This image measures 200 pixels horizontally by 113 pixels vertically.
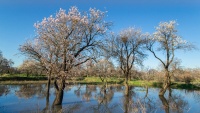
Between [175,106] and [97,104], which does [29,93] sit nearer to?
[97,104]

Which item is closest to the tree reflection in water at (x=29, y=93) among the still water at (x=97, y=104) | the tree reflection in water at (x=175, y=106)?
the still water at (x=97, y=104)

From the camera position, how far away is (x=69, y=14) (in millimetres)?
27312

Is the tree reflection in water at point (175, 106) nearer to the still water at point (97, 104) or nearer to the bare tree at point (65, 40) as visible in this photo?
the still water at point (97, 104)

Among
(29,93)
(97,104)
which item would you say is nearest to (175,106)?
(97,104)

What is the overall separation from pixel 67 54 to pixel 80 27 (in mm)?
3690

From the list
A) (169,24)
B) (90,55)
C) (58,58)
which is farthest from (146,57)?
(58,58)

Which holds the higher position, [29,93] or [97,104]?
[29,93]

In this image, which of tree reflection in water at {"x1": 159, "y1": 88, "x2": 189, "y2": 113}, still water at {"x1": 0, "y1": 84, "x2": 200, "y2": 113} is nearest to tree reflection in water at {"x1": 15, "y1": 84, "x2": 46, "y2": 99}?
still water at {"x1": 0, "y1": 84, "x2": 200, "y2": 113}

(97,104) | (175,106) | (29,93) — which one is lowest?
(175,106)

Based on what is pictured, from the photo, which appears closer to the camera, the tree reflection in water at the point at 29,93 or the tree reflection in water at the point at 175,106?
the tree reflection in water at the point at 175,106

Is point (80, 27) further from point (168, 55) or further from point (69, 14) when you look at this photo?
point (168, 55)

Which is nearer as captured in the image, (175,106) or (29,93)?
(175,106)

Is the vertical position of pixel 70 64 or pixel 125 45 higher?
pixel 125 45

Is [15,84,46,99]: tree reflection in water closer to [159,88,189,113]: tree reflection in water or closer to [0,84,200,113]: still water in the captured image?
[0,84,200,113]: still water
